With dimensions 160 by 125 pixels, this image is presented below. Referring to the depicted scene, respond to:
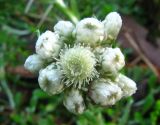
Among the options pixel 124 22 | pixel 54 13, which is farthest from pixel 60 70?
pixel 124 22

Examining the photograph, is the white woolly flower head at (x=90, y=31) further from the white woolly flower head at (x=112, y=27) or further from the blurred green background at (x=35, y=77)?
the blurred green background at (x=35, y=77)

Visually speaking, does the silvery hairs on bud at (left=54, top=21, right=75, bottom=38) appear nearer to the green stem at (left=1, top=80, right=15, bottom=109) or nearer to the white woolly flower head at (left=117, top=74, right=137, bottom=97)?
the white woolly flower head at (left=117, top=74, right=137, bottom=97)

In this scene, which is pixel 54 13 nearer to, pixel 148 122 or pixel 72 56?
pixel 148 122

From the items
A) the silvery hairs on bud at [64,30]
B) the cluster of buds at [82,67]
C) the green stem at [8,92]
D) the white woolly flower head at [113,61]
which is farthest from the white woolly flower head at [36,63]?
the green stem at [8,92]

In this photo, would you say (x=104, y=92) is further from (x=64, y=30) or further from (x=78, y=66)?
(x=64, y=30)

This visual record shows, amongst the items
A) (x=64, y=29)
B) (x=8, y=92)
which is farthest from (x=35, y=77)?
(x=64, y=29)

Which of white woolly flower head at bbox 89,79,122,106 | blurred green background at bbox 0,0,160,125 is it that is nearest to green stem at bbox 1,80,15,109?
blurred green background at bbox 0,0,160,125

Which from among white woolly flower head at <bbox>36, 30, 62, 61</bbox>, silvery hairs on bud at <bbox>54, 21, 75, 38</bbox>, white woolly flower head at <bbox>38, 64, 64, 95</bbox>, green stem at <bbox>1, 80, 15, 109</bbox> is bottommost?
white woolly flower head at <bbox>38, 64, 64, 95</bbox>
